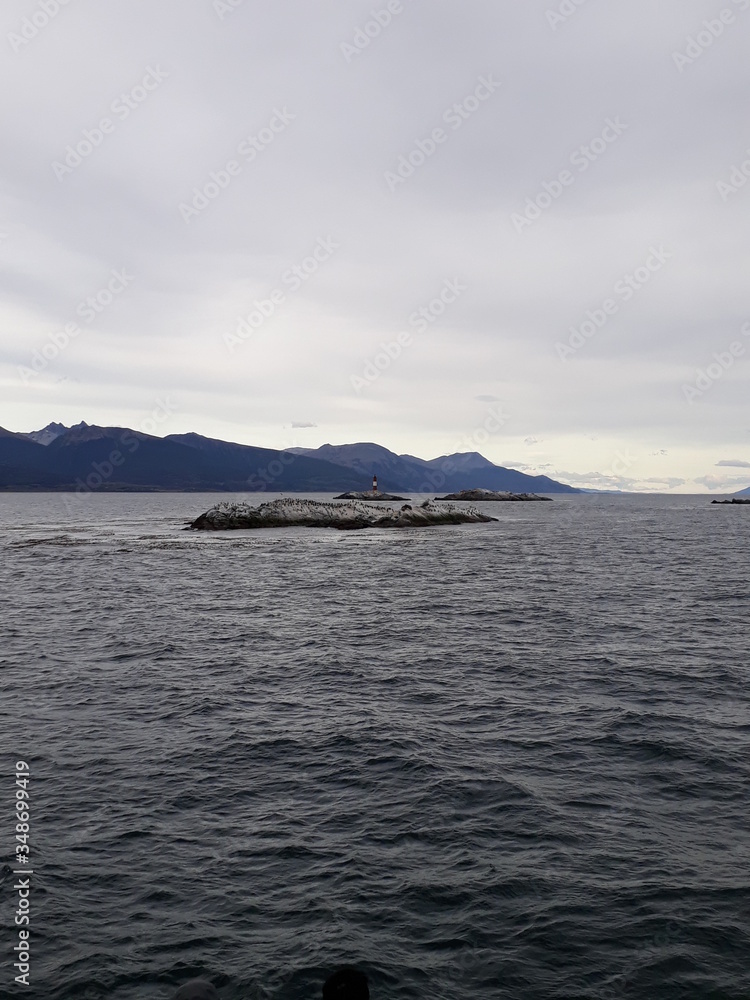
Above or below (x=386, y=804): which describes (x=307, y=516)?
above

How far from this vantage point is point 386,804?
12.0 meters

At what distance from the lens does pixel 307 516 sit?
9050cm

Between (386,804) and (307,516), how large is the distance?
79103 mm

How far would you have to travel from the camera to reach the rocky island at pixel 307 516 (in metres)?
84.9

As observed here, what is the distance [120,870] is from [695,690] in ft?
50.9

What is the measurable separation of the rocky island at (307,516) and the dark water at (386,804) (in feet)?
185

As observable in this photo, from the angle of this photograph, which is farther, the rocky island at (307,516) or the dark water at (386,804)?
the rocky island at (307,516)

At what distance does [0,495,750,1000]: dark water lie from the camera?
26.9 ft

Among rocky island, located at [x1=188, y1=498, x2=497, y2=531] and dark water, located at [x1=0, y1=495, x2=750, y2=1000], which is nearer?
dark water, located at [x1=0, y1=495, x2=750, y2=1000]

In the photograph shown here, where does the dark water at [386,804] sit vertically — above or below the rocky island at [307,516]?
below

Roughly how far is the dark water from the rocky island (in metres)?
56.4

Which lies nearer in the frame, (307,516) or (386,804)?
(386,804)

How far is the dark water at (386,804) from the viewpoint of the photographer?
8195 millimetres

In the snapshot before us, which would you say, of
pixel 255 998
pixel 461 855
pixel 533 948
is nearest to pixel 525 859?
pixel 461 855
